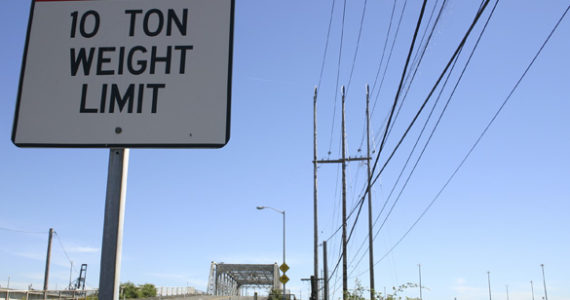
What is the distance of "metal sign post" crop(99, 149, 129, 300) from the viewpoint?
2.20 meters

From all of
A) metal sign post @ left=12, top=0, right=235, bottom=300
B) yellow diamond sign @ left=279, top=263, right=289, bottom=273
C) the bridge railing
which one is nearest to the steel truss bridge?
the bridge railing

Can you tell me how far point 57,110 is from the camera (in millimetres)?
2469

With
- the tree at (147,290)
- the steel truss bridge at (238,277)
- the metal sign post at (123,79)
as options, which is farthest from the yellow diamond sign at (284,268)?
the steel truss bridge at (238,277)

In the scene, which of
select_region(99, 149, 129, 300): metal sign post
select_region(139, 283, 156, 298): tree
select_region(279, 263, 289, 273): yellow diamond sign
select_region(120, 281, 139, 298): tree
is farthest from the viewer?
select_region(139, 283, 156, 298): tree

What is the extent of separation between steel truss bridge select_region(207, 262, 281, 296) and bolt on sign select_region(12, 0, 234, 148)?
110700 millimetres

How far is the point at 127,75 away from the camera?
2.49 metres

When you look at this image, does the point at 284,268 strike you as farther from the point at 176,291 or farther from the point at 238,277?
the point at 238,277

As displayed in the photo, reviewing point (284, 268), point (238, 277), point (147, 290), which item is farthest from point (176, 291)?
point (238, 277)

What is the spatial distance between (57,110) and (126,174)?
48 centimetres

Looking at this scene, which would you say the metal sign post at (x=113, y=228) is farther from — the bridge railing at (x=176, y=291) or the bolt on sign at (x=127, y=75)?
the bridge railing at (x=176, y=291)

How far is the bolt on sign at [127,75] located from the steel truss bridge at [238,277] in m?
111

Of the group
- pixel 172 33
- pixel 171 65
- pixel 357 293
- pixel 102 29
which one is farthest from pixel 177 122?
pixel 357 293

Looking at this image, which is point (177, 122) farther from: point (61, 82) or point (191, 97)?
point (61, 82)

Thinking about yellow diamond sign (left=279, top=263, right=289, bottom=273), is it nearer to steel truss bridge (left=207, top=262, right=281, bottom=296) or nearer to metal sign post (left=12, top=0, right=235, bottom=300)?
metal sign post (left=12, top=0, right=235, bottom=300)
